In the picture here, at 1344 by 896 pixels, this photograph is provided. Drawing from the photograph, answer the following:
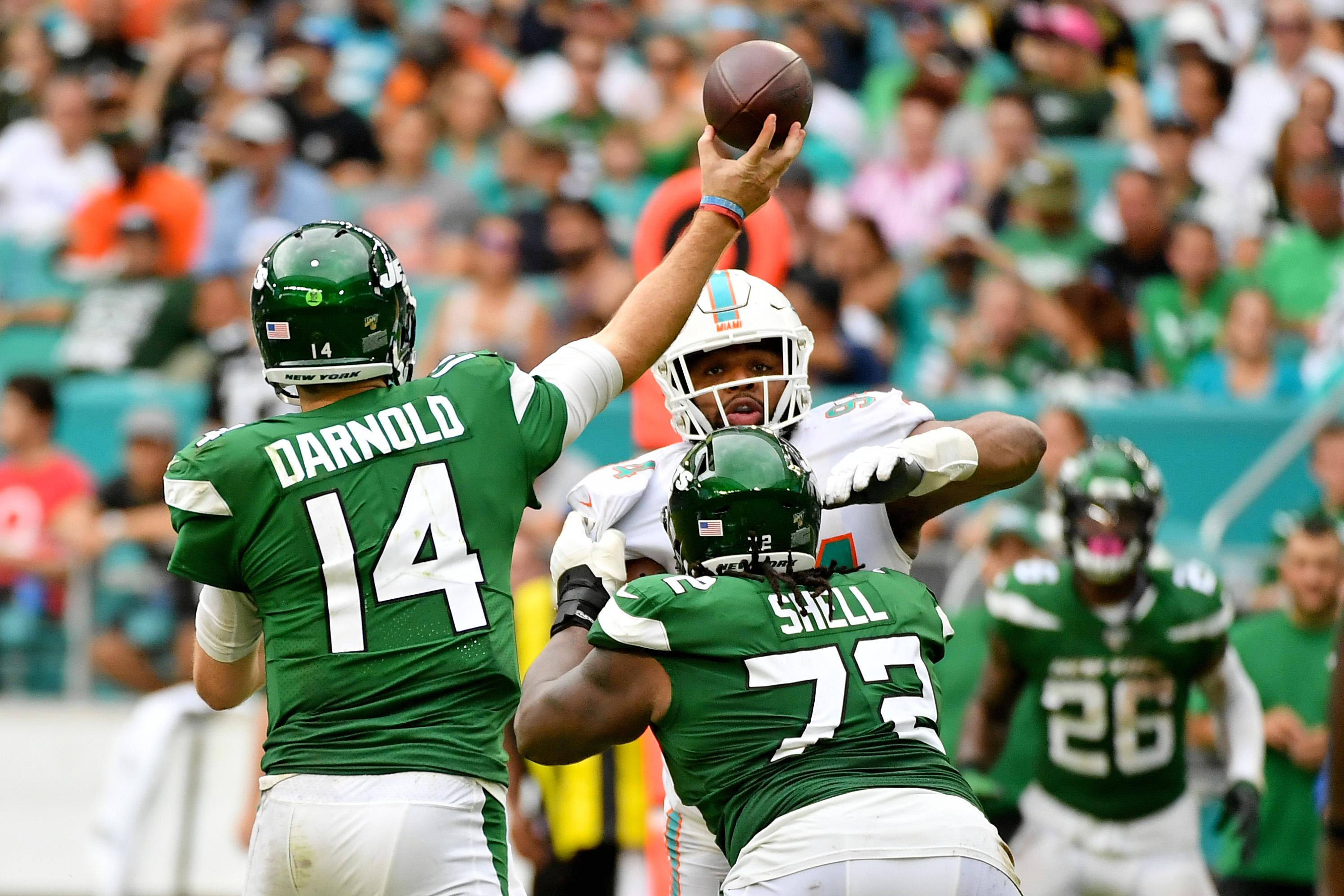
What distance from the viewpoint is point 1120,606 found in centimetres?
646

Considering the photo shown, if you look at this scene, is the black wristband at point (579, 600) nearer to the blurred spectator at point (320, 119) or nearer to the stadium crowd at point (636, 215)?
the stadium crowd at point (636, 215)

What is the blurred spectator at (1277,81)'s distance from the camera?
11.0 m

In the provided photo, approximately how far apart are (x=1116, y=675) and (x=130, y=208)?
702 cm

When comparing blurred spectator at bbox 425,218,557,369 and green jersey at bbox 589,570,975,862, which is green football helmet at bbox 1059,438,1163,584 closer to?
green jersey at bbox 589,570,975,862

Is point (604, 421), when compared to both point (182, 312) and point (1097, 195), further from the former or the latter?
point (1097, 195)

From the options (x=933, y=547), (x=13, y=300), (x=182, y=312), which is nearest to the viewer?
(x=933, y=547)

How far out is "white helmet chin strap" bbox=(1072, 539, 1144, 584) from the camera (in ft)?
20.8

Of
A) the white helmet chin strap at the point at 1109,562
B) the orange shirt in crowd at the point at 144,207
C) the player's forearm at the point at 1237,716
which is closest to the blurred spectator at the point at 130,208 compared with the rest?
the orange shirt in crowd at the point at 144,207

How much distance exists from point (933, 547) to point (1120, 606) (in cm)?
163

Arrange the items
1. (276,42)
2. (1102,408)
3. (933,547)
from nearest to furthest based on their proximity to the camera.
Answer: (933,547)
(1102,408)
(276,42)

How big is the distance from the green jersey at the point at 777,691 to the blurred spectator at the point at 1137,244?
6.95 metres

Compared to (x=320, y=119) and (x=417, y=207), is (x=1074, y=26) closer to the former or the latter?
(x=417, y=207)

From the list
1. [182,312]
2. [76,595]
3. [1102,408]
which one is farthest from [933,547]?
[182,312]

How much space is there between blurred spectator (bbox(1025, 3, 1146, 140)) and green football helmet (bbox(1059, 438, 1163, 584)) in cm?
524
